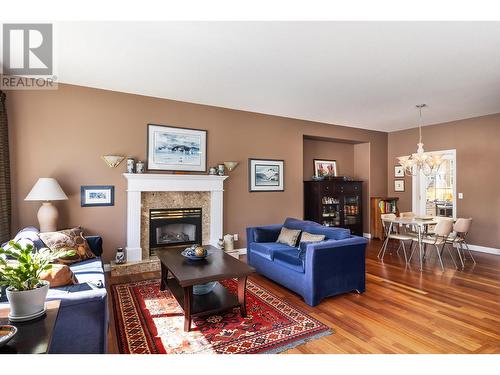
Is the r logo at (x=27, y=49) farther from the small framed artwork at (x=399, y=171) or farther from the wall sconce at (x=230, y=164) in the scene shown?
the small framed artwork at (x=399, y=171)

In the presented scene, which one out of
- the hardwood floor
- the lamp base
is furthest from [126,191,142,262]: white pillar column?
the lamp base

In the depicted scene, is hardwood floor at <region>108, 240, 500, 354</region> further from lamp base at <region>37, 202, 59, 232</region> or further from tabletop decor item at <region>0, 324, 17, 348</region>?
tabletop decor item at <region>0, 324, 17, 348</region>

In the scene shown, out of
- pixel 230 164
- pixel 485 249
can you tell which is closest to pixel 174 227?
pixel 230 164

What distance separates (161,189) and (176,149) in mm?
737

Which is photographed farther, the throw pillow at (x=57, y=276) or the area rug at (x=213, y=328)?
the area rug at (x=213, y=328)

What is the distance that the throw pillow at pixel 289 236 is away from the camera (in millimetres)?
4121

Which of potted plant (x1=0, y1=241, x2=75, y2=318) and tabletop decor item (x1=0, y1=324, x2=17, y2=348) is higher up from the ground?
potted plant (x1=0, y1=241, x2=75, y2=318)

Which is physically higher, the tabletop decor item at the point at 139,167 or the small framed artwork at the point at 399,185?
the tabletop decor item at the point at 139,167

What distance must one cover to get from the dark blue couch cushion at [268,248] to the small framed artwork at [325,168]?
317cm

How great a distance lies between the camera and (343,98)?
473cm

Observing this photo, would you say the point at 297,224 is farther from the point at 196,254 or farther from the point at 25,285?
the point at 25,285

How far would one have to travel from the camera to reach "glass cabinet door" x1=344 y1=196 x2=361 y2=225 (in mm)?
6797

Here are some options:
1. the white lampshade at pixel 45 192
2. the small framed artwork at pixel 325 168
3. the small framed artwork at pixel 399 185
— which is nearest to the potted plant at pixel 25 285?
the white lampshade at pixel 45 192
